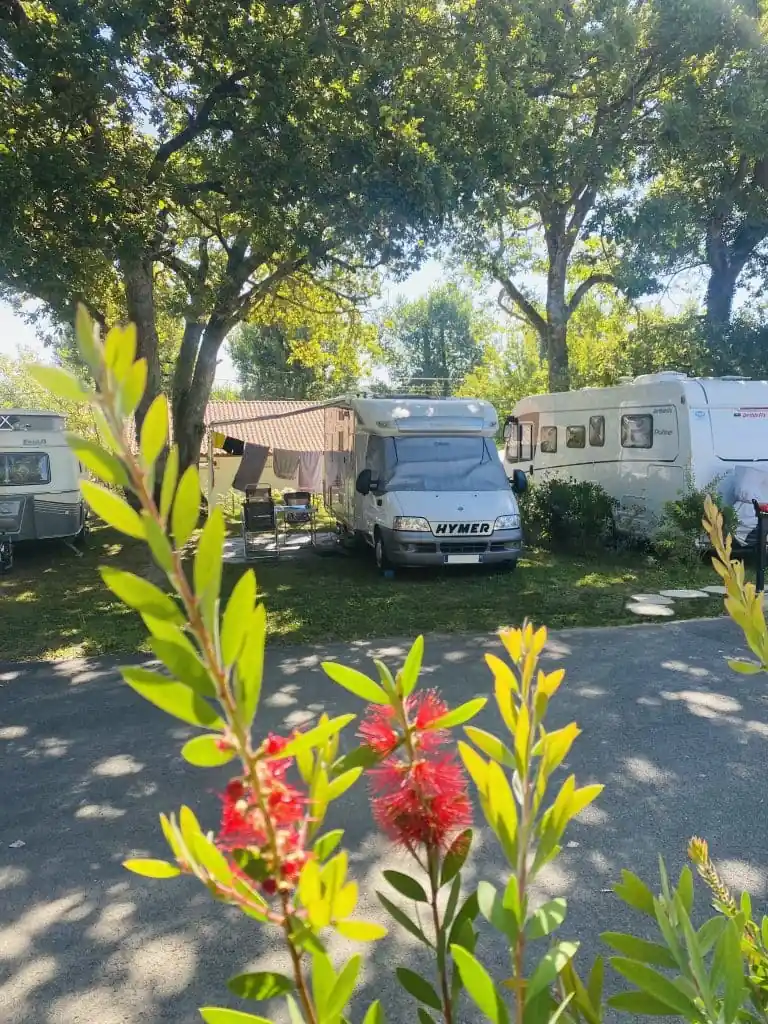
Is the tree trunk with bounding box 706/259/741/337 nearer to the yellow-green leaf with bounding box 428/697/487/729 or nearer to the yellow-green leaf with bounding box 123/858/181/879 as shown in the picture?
the yellow-green leaf with bounding box 428/697/487/729

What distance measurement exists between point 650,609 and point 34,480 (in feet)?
35.4

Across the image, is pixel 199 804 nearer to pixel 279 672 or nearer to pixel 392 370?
pixel 279 672

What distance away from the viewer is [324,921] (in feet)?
2.10

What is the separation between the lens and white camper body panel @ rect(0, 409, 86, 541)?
44.4 feet

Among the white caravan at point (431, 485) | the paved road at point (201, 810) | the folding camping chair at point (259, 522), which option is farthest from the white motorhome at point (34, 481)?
the paved road at point (201, 810)

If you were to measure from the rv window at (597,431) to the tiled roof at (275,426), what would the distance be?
11.5 meters

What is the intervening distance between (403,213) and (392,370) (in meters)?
48.3

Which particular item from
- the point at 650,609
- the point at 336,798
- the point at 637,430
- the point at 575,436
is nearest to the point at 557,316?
the point at 575,436

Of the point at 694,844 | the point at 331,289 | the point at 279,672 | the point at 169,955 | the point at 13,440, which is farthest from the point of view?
the point at 331,289

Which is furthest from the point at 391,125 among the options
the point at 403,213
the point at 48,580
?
the point at 48,580

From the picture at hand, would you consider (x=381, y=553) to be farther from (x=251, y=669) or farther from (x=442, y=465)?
(x=251, y=669)

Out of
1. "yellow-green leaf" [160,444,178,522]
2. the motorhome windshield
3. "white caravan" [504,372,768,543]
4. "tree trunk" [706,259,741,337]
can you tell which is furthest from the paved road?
"tree trunk" [706,259,741,337]

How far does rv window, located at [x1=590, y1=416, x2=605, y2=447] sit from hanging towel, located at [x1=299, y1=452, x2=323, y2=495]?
23.0 feet

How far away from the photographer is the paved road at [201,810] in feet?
9.66
